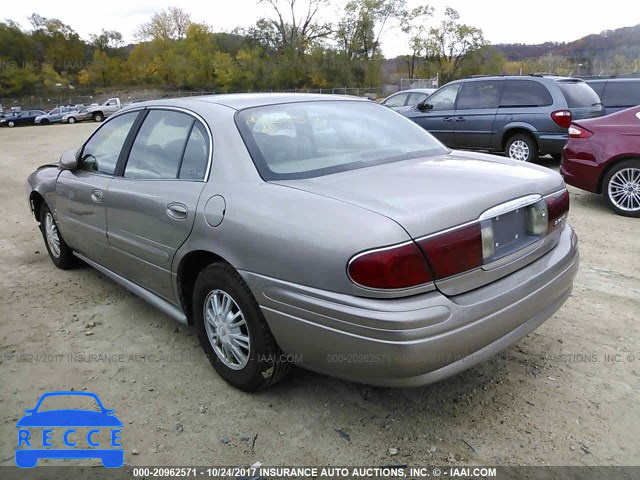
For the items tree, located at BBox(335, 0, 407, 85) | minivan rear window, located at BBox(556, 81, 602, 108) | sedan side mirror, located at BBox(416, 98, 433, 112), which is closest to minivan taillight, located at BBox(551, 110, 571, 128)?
minivan rear window, located at BBox(556, 81, 602, 108)

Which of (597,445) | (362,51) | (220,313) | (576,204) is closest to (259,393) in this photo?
(220,313)

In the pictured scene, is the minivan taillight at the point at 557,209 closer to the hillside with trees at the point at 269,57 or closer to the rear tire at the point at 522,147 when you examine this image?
the rear tire at the point at 522,147

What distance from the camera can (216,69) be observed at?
64.6 metres

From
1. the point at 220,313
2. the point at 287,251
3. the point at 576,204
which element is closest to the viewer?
the point at 287,251

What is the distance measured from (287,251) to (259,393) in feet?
3.25

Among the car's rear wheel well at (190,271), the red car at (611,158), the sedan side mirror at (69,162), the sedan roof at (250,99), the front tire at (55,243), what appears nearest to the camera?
the car's rear wheel well at (190,271)

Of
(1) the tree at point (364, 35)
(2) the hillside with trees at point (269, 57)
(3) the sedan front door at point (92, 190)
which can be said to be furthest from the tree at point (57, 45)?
(3) the sedan front door at point (92, 190)

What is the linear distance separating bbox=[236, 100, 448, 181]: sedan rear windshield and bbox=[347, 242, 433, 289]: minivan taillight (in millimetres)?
733

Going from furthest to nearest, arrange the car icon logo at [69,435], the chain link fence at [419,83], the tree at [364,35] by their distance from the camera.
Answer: the tree at [364,35], the chain link fence at [419,83], the car icon logo at [69,435]

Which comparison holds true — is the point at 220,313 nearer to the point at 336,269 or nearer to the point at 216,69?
the point at 336,269

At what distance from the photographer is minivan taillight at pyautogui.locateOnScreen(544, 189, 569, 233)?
2691mm

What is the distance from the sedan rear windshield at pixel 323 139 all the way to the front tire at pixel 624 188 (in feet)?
12.6

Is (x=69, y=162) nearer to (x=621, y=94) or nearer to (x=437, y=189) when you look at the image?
(x=437, y=189)

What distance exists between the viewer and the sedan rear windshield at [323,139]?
8.91 ft
